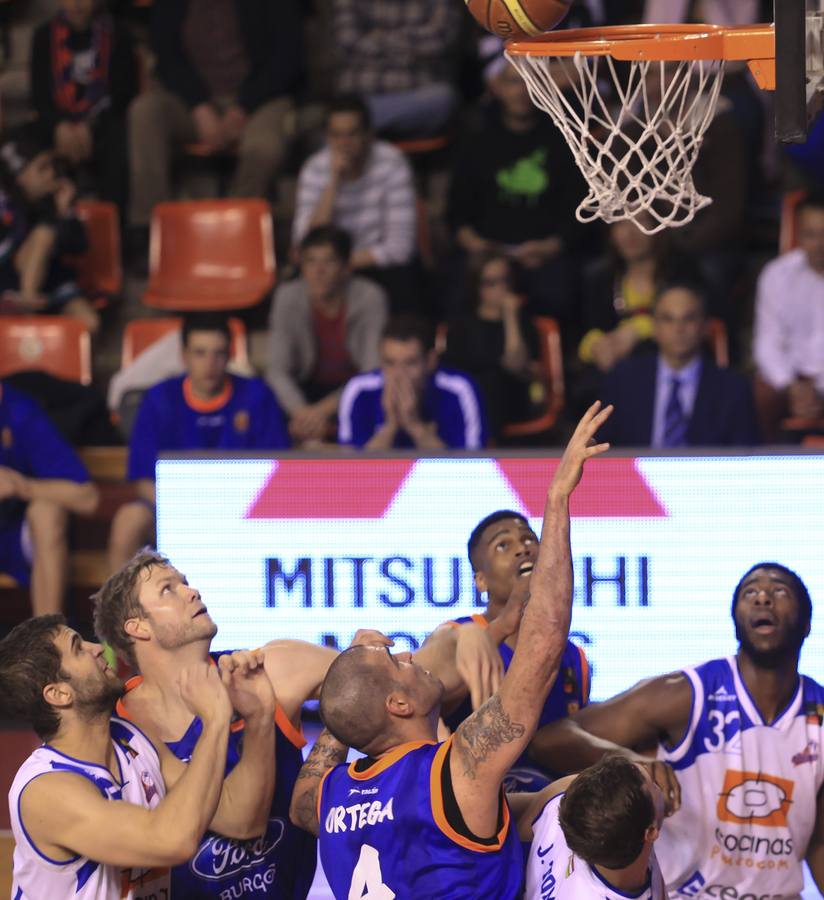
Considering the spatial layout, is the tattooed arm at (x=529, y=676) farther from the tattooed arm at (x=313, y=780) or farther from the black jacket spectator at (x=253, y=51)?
the black jacket spectator at (x=253, y=51)

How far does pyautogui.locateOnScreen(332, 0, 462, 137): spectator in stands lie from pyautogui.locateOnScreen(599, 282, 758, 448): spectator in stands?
278cm

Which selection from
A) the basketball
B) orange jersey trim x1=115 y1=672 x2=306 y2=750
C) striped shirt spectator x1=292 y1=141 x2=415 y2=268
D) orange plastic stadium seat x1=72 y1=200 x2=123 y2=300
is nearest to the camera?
orange jersey trim x1=115 y1=672 x2=306 y2=750

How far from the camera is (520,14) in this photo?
13.5ft

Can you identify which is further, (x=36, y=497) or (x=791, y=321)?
(x=791, y=321)

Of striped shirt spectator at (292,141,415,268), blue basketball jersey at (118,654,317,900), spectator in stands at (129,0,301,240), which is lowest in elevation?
blue basketball jersey at (118,654,317,900)

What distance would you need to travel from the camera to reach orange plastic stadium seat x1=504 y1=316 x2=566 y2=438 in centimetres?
812

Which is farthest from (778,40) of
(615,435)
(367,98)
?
(367,98)

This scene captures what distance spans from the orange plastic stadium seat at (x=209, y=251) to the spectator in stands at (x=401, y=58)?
1031 mm

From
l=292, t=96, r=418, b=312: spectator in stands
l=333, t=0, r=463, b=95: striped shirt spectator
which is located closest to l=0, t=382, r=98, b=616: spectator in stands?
l=292, t=96, r=418, b=312: spectator in stands

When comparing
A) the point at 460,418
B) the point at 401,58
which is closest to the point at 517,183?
the point at 401,58

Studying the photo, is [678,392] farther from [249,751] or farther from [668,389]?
[249,751]

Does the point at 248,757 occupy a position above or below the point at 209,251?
below

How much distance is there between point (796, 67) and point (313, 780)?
2.14m

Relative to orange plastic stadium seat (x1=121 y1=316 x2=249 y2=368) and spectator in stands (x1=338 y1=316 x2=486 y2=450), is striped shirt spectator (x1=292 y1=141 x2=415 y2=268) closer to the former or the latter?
orange plastic stadium seat (x1=121 y1=316 x2=249 y2=368)
